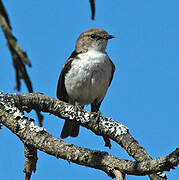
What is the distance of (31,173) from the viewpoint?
3221mm

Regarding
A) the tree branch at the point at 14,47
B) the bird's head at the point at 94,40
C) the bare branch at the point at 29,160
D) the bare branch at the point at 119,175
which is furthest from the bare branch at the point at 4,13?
the bird's head at the point at 94,40

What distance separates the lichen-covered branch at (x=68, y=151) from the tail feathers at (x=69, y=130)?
2599 mm

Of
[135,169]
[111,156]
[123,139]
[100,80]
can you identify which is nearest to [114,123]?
[123,139]

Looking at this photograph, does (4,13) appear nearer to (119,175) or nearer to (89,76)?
(119,175)

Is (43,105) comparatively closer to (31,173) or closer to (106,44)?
(31,173)

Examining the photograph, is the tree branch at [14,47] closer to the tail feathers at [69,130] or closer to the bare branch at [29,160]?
the bare branch at [29,160]

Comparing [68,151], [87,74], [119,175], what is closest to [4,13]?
[119,175]

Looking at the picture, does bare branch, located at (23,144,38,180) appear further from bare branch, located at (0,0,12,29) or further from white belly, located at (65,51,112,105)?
white belly, located at (65,51,112,105)

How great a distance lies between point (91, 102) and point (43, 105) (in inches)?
108

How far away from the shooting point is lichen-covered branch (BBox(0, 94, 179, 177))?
8.39ft

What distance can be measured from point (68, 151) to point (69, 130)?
321 centimetres

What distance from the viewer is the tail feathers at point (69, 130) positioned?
630cm

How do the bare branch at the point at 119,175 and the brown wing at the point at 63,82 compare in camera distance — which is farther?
the brown wing at the point at 63,82

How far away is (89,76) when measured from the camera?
19.8ft
